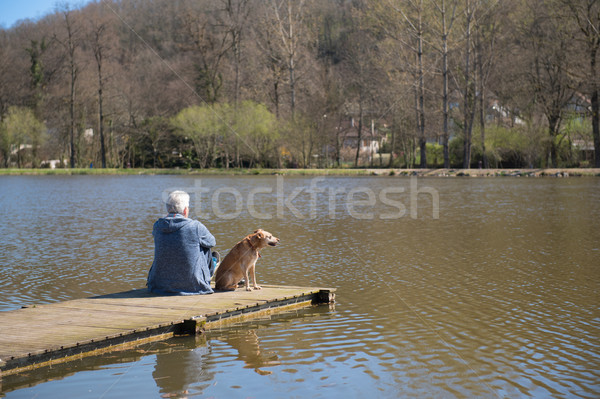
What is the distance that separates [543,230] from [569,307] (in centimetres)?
983

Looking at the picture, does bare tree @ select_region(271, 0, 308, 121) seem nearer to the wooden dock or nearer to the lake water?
the lake water

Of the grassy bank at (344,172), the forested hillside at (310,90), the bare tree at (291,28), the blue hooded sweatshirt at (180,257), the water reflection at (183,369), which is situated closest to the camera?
the water reflection at (183,369)

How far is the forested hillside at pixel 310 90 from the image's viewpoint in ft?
175

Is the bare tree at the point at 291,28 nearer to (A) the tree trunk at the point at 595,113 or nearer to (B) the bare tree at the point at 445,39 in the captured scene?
(B) the bare tree at the point at 445,39

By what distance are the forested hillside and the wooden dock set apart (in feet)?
138

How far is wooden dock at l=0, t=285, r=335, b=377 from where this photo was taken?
7527 millimetres

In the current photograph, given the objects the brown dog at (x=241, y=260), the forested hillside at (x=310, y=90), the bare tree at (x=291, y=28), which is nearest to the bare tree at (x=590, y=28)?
the forested hillside at (x=310, y=90)

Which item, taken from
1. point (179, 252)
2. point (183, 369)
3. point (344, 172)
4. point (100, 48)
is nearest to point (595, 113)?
point (344, 172)

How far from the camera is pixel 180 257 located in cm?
989

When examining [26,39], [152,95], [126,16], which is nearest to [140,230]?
[152,95]

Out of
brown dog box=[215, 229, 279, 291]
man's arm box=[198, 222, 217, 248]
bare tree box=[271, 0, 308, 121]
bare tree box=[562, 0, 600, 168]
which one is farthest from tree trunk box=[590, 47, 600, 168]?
man's arm box=[198, 222, 217, 248]

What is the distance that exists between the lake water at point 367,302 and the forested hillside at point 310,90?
30568mm

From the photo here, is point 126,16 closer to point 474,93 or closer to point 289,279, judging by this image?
point 474,93

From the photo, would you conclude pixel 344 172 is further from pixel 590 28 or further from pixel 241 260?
pixel 241 260
